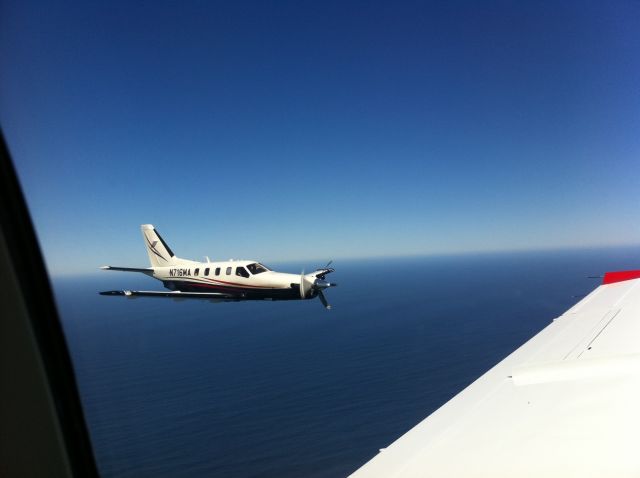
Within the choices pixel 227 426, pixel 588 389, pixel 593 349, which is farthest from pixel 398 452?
pixel 227 426

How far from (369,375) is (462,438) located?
4170 cm

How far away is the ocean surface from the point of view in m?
23.7

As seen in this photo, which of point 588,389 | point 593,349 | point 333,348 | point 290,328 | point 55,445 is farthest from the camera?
point 290,328

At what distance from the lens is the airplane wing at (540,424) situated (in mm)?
1661

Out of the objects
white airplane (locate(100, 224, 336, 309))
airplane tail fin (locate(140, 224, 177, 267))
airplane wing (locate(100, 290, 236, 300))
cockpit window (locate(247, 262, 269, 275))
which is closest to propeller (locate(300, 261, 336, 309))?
white airplane (locate(100, 224, 336, 309))

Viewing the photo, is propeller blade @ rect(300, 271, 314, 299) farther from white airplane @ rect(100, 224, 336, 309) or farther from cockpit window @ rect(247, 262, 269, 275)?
cockpit window @ rect(247, 262, 269, 275)

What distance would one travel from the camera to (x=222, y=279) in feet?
17.8

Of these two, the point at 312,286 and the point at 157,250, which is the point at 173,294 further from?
the point at 312,286

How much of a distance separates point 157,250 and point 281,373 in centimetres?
3937

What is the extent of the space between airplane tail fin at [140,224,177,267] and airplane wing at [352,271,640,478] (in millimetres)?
3997

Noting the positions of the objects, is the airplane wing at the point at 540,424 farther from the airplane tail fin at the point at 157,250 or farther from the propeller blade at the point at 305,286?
the airplane tail fin at the point at 157,250

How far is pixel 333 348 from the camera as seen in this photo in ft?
174

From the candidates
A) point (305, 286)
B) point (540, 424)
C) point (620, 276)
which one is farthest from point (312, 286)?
point (620, 276)

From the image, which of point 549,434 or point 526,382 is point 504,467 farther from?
point 526,382
